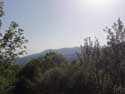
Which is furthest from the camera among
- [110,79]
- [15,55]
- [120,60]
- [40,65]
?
[40,65]

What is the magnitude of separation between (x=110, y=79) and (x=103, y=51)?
3.24 meters

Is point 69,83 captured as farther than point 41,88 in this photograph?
No

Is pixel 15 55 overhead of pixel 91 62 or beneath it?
overhead

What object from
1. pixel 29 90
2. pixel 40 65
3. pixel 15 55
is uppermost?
pixel 15 55

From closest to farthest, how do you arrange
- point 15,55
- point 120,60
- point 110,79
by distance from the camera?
point 15,55
point 120,60
point 110,79

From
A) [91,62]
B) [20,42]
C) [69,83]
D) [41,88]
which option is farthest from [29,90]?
[20,42]

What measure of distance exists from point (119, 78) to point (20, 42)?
2294cm

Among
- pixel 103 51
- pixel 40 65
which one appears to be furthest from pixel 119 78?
pixel 40 65

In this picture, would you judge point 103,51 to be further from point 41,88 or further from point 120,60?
point 41,88

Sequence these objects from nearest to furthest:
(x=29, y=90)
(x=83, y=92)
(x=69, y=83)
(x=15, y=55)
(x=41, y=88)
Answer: (x=15, y=55)
(x=83, y=92)
(x=69, y=83)
(x=41, y=88)
(x=29, y=90)

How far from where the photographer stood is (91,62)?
37.3m

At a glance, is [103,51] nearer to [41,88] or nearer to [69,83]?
[69,83]

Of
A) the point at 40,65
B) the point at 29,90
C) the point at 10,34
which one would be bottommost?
the point at 29,90

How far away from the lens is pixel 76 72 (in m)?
39.8
